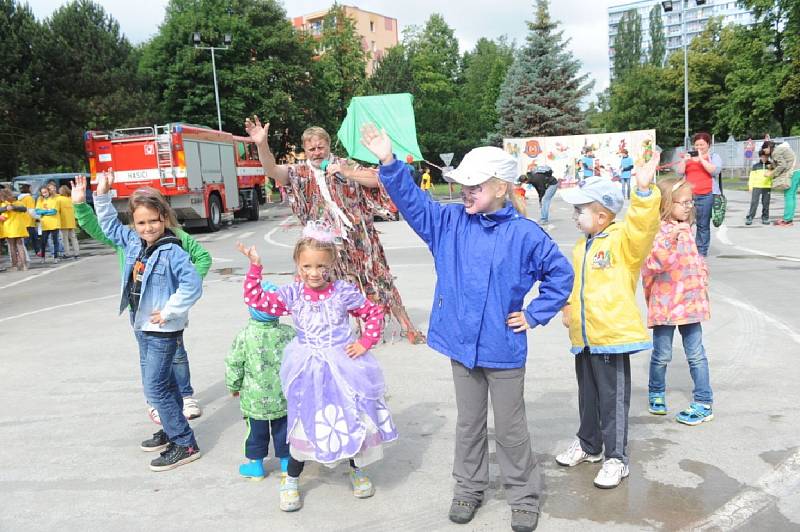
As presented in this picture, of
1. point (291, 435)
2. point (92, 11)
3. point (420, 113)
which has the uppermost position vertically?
point (92, 11)

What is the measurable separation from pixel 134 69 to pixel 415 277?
3244 centimetres

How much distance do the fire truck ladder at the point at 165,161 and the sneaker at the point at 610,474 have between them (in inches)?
712

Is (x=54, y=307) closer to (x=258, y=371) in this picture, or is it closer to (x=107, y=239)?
(x=107, y=239)

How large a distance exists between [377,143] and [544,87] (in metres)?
43.8

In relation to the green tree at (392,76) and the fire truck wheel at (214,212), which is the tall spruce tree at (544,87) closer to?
the green tree at (392,76)

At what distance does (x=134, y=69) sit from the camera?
1475 inches

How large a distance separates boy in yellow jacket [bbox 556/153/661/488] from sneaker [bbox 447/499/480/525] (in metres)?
0.72

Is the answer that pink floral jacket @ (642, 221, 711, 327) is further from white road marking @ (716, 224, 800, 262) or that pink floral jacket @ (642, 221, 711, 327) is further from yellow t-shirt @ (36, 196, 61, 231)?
yellow t-shirt @ (36, 196, 61, 231)

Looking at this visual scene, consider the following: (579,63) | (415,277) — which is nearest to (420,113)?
(579,63)

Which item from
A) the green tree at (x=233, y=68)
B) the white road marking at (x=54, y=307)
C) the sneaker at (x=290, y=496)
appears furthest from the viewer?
the green tree at (x=233, y=68)

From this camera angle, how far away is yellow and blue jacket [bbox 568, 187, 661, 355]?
3.53m

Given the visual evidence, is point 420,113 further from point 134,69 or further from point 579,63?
point 134,69

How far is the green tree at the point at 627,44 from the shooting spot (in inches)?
3836

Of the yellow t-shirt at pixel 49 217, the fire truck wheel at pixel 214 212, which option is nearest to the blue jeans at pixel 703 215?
the yellow t-shirt at pixel 49 217
